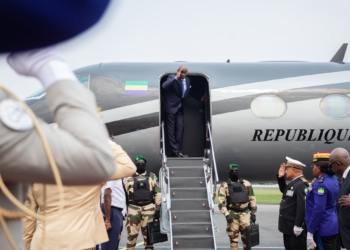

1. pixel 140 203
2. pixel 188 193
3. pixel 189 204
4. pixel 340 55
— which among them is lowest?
pixel 140 203

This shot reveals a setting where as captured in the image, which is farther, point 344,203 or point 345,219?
point 345,219

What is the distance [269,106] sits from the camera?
9.64 meters

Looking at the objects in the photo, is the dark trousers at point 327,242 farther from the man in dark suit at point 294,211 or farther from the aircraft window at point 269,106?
the aircraft window at point 269,106

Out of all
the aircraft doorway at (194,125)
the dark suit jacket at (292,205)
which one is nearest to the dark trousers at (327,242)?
the dark suit jacket at (292,205)

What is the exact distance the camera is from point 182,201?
26.6 feet

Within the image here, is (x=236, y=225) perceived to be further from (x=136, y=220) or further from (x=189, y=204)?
(x=136, y=220)

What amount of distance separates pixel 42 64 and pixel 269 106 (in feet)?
29.0

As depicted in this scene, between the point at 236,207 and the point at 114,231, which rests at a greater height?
the point at 114,231

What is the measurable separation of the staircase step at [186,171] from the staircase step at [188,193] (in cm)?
43

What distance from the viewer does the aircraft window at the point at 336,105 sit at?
9766 mm

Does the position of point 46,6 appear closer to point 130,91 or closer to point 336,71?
point 130,91

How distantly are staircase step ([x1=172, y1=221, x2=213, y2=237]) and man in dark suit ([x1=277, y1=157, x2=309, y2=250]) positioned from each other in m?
1.12

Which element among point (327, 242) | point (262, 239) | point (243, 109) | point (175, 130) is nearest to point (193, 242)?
point (327, 242)

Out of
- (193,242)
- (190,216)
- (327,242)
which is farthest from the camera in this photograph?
(190,216)
